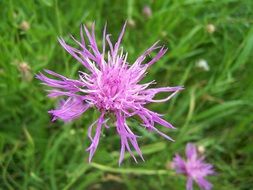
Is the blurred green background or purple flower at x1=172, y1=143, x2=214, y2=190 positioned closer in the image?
the blurred green background

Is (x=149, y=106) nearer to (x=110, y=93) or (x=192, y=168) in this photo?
(x=192, y=168)

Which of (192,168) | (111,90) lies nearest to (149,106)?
(192,168)

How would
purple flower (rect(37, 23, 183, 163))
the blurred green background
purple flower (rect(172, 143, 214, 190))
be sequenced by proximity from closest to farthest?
purple flower (rect(37, 23, 183, 163)) → the blurred green background → purple flower (rect(172, 143, 214, 190))

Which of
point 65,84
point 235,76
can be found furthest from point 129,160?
point 65,84

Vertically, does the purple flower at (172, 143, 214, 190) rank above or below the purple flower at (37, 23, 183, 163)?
below

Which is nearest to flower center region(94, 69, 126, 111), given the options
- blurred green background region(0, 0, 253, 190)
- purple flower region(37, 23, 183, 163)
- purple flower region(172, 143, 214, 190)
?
purple flower region(37, 23, 183, 163)

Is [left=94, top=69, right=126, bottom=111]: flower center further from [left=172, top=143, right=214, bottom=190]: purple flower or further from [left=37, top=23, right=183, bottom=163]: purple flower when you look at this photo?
[left=172, top=143, right=214, bottom=190]: purple flower
